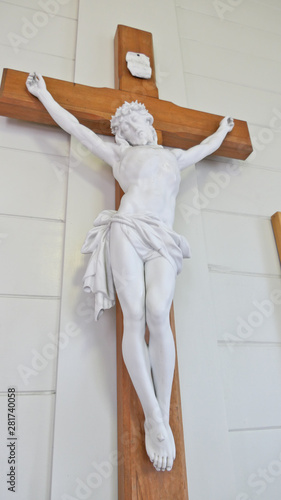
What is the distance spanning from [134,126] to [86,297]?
28.0 inches

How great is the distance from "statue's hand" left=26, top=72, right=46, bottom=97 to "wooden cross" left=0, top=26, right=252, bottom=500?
0.09 ft

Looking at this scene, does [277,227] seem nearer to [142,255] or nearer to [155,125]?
[155,125]

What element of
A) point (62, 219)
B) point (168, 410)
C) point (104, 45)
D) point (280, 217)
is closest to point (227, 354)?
point (168, 410)

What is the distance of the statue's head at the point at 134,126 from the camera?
1514 mm

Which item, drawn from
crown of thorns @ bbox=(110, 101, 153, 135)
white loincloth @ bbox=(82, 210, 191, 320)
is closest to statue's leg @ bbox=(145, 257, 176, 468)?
white loincloth @ bbox=(82, 210, 191, 320)

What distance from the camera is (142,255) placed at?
1.20 metres

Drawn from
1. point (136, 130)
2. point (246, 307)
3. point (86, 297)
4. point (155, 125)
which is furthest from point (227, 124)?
point (86, 297)

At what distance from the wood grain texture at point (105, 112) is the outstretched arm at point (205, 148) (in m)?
0.05

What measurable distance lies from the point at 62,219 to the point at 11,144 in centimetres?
42

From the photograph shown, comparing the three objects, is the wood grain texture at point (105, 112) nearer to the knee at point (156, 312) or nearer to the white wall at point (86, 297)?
the white wall at point (86, 297)

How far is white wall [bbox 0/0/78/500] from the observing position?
45.0 inches

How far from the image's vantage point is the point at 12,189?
4.94 feet

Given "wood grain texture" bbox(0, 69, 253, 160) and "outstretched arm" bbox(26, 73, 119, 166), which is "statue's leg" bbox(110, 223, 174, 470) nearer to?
"outstretched arm" bbox(26, 73, 119, 166)

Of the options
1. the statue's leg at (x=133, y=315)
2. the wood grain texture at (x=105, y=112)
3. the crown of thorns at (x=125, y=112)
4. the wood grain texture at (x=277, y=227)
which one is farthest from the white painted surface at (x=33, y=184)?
the wood grain texture at (x=277, y=227)
